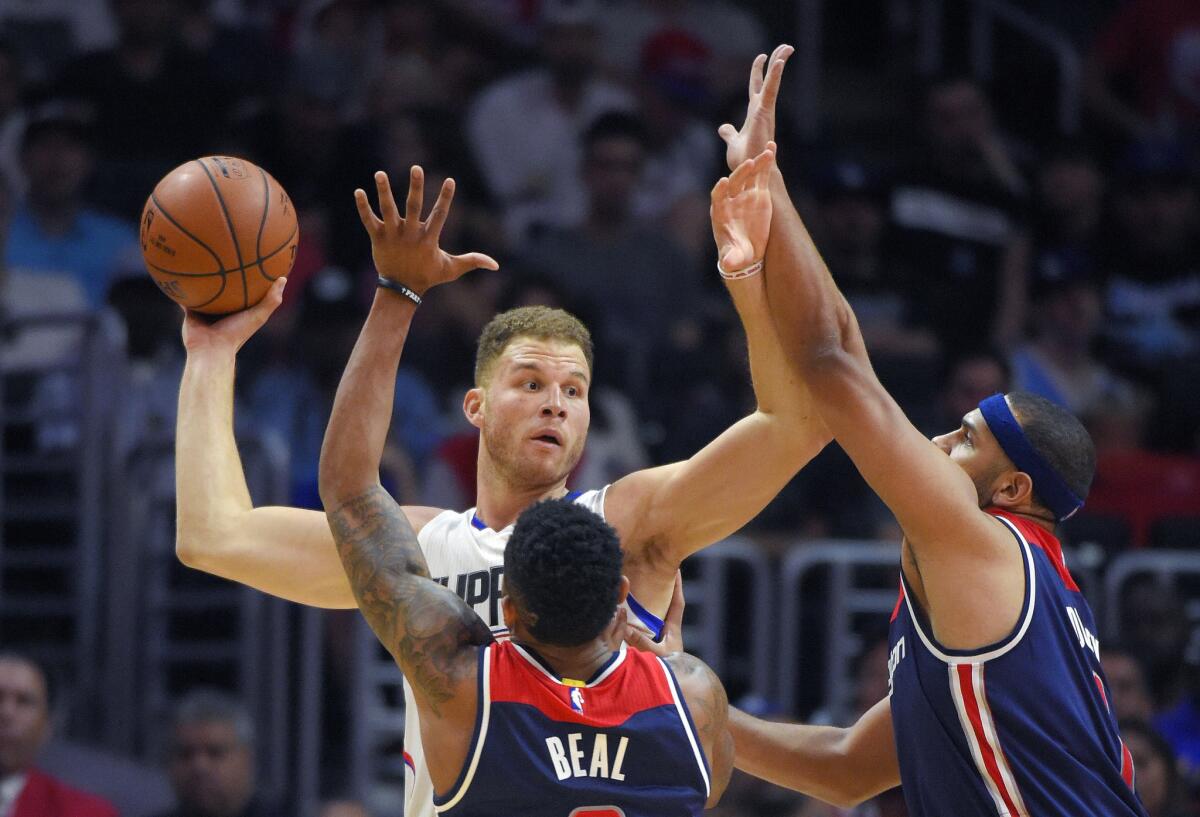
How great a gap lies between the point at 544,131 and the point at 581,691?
27.5ft

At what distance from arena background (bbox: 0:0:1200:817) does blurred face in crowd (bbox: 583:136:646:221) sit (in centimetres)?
3

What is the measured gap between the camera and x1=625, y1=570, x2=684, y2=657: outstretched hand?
455 centimetres

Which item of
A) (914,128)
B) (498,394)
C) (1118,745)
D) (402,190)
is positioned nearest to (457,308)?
(402,190)

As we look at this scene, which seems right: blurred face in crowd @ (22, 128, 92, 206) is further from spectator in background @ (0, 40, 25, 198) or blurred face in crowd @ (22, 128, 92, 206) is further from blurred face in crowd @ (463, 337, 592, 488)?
blurred face in crowd @ (463, 337, 592, 488)

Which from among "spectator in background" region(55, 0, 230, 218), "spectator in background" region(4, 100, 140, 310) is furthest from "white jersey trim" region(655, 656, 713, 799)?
"spectator in background" region(55, 0, 230, 218)

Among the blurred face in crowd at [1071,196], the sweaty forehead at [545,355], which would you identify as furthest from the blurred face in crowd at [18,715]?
the blurred face in crowd at [1071,196]

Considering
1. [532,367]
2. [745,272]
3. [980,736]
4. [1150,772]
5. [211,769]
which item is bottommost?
[211,769]

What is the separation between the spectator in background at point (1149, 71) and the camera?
1316cm

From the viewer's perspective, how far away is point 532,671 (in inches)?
162

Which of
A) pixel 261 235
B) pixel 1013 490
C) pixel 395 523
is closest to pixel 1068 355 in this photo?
pixel 1013 490

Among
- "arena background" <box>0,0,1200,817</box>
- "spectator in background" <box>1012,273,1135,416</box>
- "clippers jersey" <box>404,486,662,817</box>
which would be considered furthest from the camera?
"spectator in background" <box>1012,273,1135,416</box>

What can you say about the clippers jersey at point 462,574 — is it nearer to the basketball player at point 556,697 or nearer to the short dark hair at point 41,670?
the basketball player at point 556,697

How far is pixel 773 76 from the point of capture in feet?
15.5

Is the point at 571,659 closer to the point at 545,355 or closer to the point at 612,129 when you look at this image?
the point at 545,355
